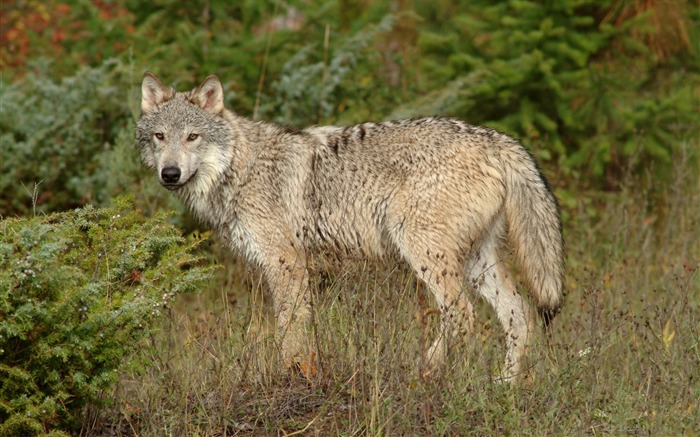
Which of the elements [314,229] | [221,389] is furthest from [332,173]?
[221,389]

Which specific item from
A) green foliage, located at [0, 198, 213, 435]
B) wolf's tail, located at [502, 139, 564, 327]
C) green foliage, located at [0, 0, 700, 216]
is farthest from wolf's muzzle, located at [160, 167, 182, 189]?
green foliage, located at [0, 0, 700, 216]

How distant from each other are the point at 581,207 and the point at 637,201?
1.33 meters

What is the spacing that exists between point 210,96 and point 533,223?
2.59 metres

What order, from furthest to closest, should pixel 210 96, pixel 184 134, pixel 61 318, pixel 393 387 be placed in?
pixel 210 96, pixel 184 134, pixel 393 387, pixel 61 318

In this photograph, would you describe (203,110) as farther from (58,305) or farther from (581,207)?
(581,207)

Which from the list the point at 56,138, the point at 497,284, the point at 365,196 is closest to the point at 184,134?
the point at 365,196

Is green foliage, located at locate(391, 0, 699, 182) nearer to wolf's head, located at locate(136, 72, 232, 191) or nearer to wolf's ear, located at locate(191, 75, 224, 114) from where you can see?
wolf's ear, located at locate(191, 75, 224, 114)

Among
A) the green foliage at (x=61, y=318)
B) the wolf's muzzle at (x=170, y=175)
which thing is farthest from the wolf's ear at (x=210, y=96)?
the green foliage at (x=61, y=318)

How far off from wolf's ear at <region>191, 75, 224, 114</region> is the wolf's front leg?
4.44 ft

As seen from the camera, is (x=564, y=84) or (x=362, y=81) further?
(x=362, y=81)

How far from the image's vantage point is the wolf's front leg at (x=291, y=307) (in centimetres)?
564

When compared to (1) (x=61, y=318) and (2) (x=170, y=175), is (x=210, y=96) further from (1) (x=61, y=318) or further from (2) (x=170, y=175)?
(1) (x=61, y=318)

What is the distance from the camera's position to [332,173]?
6758mm

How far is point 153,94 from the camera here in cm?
696
